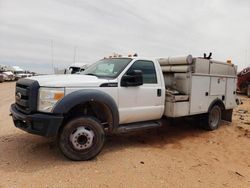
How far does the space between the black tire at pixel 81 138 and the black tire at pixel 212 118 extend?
389 cm

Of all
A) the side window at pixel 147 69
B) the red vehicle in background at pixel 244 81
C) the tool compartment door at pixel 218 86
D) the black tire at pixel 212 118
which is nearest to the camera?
the side window at pixel 147 69

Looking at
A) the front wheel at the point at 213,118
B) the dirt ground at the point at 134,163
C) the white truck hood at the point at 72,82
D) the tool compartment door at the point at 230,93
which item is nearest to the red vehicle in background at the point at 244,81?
the tool compartment door at the point at 230,93

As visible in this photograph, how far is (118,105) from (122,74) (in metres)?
0.65

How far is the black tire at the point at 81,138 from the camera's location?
14.8 feet

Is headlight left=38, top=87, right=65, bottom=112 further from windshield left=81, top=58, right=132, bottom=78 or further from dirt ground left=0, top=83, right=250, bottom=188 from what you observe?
windshield left=81, top=58, right=132, bottom=78

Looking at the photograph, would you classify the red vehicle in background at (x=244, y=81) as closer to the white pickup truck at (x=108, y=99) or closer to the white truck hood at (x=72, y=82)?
the white pickup truck at (x=108, y=99)

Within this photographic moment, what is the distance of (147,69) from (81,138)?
7.32 ft

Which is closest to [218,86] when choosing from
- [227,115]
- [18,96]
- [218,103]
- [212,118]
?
[218,103]

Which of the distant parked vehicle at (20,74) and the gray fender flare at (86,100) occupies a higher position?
the distant parked vehicle at (20,74)

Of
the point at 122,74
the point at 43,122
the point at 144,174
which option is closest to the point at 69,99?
the point at 43,122

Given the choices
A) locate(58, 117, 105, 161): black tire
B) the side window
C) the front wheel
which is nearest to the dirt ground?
locate(58, 117, 105, 161): black tire

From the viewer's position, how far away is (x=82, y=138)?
15.4 feet

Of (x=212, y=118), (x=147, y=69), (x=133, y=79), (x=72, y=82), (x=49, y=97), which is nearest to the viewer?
(x=49, y=97)

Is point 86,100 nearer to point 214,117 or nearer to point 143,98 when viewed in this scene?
point 143,98
